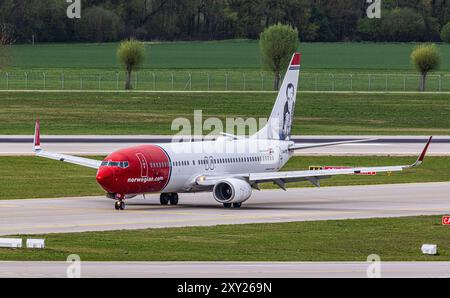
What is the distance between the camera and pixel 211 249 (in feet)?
168

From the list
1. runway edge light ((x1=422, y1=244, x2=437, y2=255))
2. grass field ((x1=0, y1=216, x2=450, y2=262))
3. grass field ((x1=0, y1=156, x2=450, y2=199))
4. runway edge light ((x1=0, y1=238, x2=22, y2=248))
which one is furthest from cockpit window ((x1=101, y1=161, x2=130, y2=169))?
runway edge light ((x1=422, y1=244, x2=437, y2=255))

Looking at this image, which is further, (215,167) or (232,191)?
(215,167)

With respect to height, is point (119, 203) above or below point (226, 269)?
above

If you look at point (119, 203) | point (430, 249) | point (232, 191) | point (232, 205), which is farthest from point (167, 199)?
point (430, 249)

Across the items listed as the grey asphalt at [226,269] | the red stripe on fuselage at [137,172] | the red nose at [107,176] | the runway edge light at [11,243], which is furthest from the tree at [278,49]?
the grey asphalt at [226,269]

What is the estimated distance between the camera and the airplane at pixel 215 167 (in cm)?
6562

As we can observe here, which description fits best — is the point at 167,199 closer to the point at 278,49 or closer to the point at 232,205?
the point at 232,205

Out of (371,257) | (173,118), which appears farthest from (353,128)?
(371,257)

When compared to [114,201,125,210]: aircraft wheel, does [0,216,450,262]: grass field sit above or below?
below

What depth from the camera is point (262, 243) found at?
53.3m

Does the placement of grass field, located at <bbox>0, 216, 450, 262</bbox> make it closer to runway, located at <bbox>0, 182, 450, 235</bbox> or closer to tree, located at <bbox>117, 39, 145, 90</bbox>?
runway, located at <bbox>0, 182, 450, 235</bbox>

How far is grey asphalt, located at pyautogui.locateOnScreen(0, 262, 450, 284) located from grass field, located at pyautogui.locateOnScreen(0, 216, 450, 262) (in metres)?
2.06

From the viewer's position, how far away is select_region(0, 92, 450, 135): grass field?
418 feet

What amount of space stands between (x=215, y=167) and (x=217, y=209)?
338 centimetres
